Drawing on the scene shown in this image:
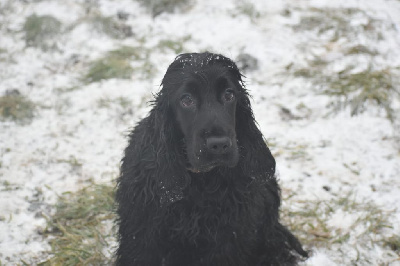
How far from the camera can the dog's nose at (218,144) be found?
224 cm

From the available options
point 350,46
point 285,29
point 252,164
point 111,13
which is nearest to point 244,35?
point 285,29

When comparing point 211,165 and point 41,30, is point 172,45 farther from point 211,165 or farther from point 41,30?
point 211,165

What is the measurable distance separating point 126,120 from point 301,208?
221cm

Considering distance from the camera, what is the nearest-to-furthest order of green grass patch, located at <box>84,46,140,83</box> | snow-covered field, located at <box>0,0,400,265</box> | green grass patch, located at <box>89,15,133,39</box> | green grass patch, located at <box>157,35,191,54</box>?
1. snow-covered field, located at <box>0,0,400,265</box>
2. green grass patch, located at <box>84,46,140,83</box>
3. green grass patch, located at <box>157,35,191,54</box>
4. green grass patch, located at <box>89,15,133,39</box>

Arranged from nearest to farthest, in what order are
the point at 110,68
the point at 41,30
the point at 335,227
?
the point at 335,227 < the point at 110,68 < the point at 41,30

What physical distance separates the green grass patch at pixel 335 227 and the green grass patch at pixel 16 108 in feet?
9.61

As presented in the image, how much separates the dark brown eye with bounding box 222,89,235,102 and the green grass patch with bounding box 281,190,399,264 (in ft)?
4.66

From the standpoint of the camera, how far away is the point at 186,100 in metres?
2.46

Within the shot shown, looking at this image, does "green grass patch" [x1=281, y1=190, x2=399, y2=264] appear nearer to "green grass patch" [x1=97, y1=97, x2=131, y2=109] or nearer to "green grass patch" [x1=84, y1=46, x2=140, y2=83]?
"green grass patch" [x1=97, y1=97, x2=131, y2=109]

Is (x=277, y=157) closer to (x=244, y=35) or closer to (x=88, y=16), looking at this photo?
(x=244, y=35)

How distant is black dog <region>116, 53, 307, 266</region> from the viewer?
243 cm

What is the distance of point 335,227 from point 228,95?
62.5 inches

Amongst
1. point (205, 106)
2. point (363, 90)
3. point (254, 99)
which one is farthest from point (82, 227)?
point (363, 90)

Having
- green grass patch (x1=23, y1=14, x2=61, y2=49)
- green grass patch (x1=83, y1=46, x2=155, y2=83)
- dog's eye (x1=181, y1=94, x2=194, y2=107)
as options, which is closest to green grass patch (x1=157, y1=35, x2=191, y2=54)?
green grass patch (x1=83, y1=46, x2=155, y2=83)
